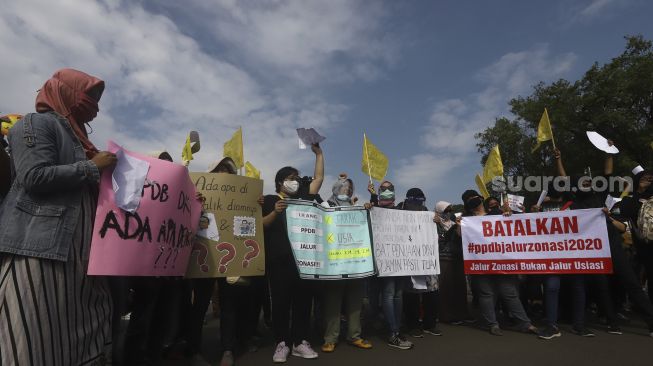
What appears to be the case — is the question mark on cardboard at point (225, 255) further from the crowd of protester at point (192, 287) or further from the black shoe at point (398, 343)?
the black shoe at point (398, 343)

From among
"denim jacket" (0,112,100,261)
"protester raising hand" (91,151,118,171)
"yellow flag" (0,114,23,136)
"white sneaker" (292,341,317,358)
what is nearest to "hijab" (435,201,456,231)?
"white sneaker" (292,341,317,358)

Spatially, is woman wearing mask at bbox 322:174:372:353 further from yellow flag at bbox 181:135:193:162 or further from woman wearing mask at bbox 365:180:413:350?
yellow flag at bbox 181:135:193:162

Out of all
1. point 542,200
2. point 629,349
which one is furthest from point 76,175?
point 542,200

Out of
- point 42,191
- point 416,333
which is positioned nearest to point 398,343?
point 416,333

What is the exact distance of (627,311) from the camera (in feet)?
21.9

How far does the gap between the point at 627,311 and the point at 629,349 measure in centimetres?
304

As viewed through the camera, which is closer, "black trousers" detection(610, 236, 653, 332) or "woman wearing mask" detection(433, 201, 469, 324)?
"black trousers" detection(610, 236, 653, 332)

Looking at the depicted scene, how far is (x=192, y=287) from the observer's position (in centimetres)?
420

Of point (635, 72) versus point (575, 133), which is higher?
point (635, 72)

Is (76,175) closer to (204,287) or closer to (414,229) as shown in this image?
(204,287)

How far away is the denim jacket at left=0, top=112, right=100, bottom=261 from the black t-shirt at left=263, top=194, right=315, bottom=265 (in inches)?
91.4

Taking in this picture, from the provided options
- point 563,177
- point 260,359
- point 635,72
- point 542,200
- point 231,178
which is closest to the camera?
point 231,178

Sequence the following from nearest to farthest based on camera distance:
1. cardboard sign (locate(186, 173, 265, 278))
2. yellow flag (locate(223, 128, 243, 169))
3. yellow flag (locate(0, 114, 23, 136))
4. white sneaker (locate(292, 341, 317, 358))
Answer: yellow flag (locate(0, 114, 23, 136)) → cardboard sign (locate(186, 173, 265, 278)) → white sneaker (locate(292, 341, 317, 358)) → yellow flag (locate(223, 128, 243, 169))

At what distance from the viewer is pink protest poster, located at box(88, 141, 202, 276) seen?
7.23 feet
